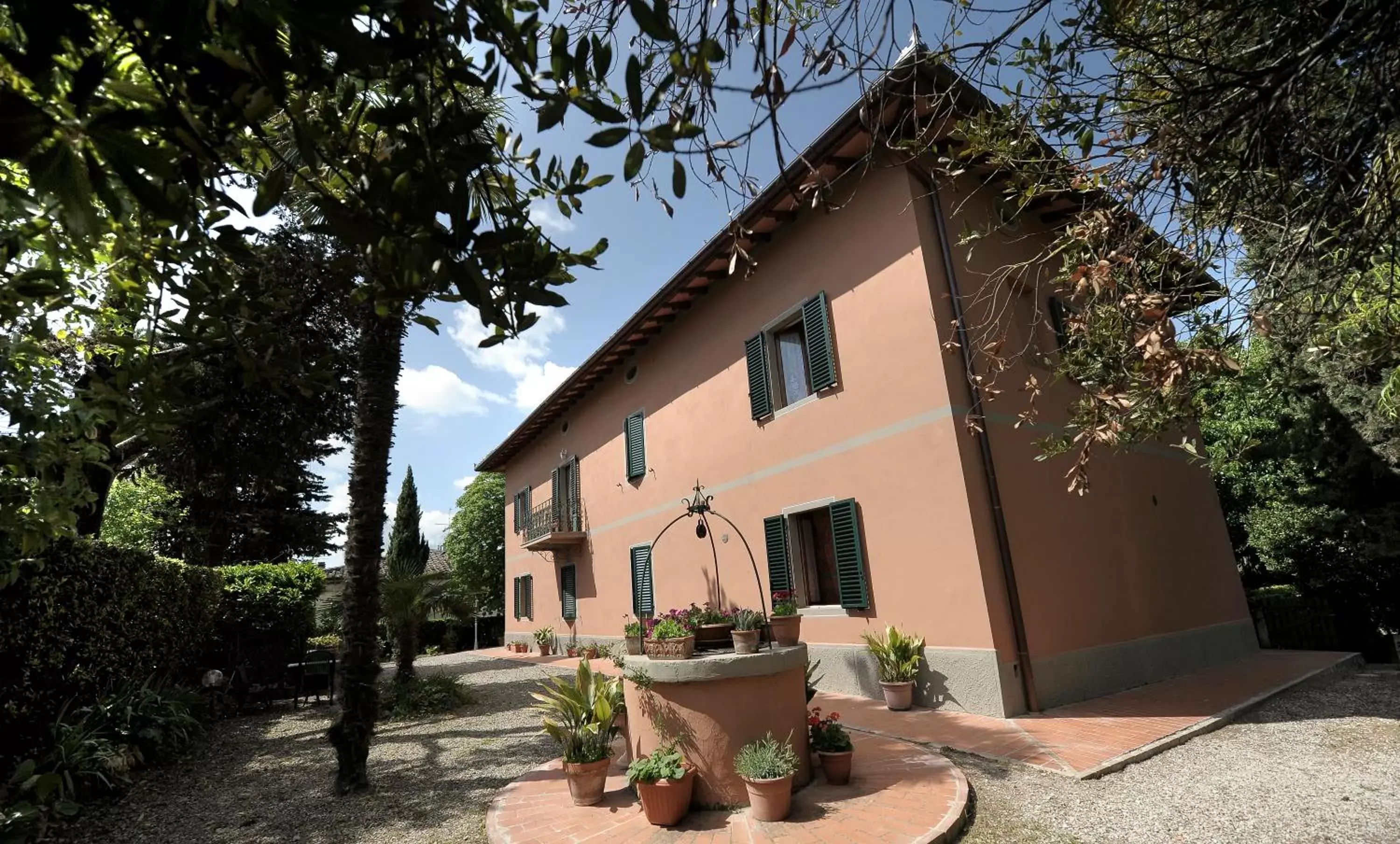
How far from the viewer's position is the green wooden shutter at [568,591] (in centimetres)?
1673

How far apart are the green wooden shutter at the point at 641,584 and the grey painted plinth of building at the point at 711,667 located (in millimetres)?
7707

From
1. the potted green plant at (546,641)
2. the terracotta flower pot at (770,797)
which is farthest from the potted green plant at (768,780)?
the potted green plant at (546,641)

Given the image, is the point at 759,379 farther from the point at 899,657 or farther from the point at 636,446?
the point at 899,657

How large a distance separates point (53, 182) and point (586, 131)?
1763mm

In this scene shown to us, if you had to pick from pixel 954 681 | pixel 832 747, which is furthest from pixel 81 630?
pixel 954 681

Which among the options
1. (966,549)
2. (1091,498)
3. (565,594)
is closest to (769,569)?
(966,549)

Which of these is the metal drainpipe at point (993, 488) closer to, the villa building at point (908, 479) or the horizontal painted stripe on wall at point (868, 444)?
the villa building at point (908, 479)

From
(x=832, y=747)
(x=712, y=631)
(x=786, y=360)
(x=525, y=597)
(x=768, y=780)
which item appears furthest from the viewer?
(x=525, y=597)

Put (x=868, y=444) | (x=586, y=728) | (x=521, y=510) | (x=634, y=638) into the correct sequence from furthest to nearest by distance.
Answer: (x=521, y=510)
(x=868, y=444)
(x=634, y=638)
(x=586, y=728)

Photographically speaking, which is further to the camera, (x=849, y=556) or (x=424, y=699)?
(x=424, y=699)

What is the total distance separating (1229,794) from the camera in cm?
464

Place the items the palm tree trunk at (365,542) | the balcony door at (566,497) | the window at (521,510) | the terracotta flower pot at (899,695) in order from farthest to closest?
the window at (521,510) < the balcony door at (566,497) < the terracotta flower pot at (899,695) < the palm tree trunk at (365,542)

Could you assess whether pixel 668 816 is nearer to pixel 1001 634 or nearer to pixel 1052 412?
pixel 1001 634

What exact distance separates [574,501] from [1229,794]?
14174mm
